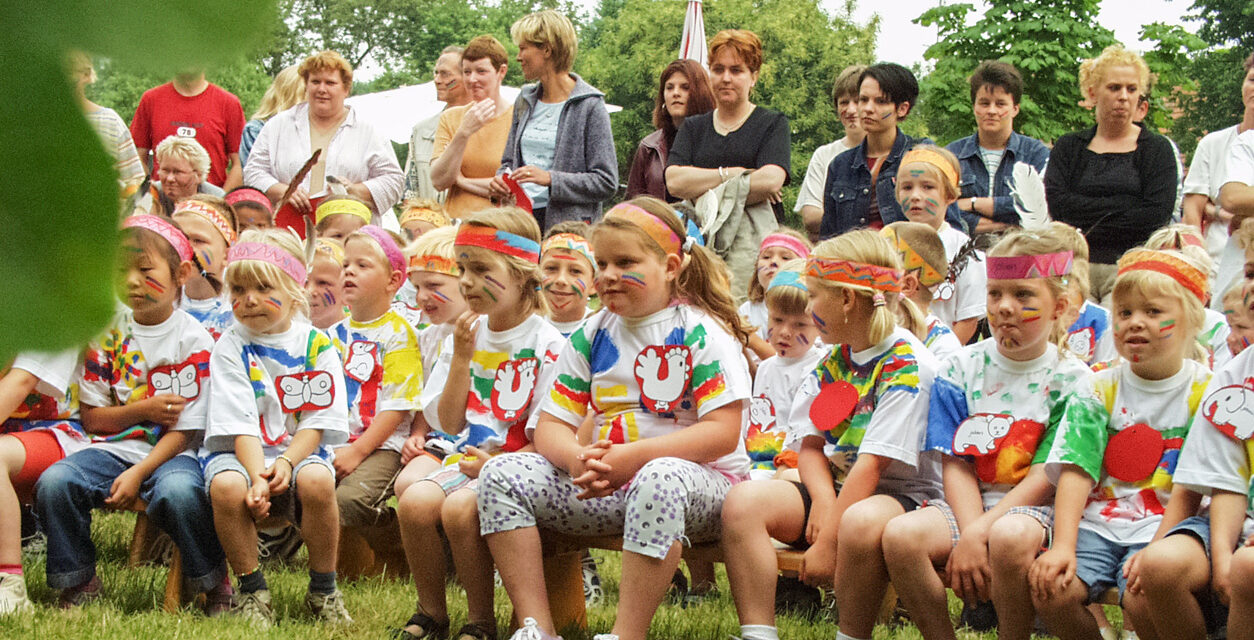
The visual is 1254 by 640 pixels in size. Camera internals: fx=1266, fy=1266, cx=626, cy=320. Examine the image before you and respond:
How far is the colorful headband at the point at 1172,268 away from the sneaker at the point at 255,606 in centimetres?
298

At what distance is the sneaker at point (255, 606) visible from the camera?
4.31 m

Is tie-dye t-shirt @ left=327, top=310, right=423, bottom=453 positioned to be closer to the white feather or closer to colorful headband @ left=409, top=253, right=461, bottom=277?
colorful headband @ left=409, top=253, right=461, bottom=277

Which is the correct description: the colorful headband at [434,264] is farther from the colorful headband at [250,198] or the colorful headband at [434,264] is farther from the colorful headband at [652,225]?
the colorful headband at [250,198]

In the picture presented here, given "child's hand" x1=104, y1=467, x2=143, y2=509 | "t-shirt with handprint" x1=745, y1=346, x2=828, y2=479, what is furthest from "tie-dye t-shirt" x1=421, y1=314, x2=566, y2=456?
"child's hand" x1=104, y1=467, x2=143, y2=509

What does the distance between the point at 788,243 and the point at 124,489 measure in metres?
2.86

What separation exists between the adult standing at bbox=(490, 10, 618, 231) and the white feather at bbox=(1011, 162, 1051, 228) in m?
2.01

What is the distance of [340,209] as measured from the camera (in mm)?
6801

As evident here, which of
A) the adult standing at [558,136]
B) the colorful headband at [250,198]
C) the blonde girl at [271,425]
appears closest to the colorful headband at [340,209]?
the colorful headband at [250,198]

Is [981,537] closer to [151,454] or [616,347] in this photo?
[616,347]

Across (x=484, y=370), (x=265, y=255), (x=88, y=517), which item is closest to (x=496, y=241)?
(x=484, y=370)

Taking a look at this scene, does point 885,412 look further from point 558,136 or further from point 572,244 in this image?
point 558,136

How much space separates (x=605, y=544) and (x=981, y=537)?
46.3 inches

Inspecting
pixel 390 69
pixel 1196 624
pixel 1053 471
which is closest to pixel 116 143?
pixel 390 69

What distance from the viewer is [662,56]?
35062mm
